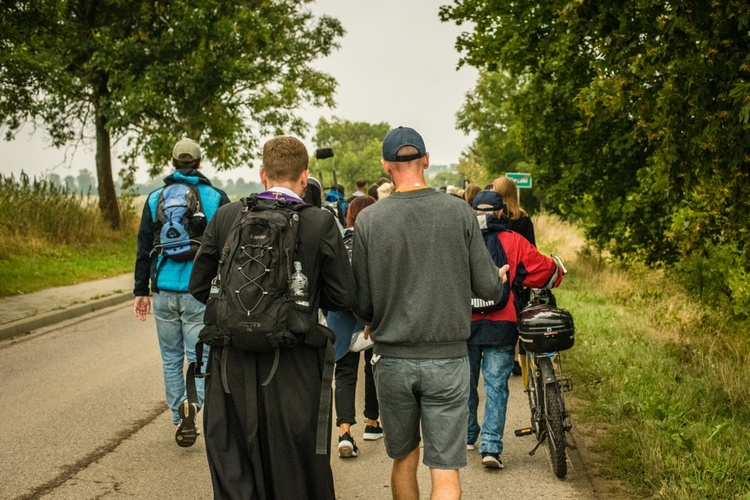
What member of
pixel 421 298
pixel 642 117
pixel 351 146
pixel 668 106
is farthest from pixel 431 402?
pixel 351 146

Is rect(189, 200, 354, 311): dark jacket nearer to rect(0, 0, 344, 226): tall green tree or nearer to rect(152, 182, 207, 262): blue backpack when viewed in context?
rect(152, 182, 207, 262): blue backpack

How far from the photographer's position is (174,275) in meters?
6.48

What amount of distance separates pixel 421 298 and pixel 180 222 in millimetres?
2647

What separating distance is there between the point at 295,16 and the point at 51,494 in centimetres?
3635

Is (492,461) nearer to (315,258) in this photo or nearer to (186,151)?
(315,258)

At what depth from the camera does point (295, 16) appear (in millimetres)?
40094

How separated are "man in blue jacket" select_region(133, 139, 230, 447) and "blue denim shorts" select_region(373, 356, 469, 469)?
→ 2414 mm

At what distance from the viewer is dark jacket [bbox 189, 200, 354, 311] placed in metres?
3.91

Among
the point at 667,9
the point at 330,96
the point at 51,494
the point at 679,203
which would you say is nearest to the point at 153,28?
the point at 330,96

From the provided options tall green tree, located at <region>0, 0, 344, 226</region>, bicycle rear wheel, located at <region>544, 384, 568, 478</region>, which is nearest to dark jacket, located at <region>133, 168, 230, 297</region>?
bicycle rear wheel, located at <region>544, 384, 568, 478</region>

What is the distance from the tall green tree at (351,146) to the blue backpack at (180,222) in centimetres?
12575

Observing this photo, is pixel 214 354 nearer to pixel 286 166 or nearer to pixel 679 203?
pixel 286 166

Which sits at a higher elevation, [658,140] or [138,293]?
[658,140]

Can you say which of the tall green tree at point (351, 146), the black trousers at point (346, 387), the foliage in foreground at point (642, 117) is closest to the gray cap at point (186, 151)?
the black trousers at point (346, 387)
